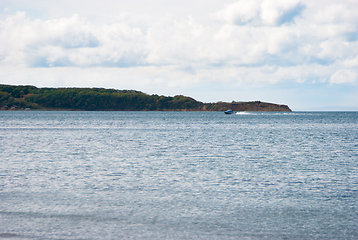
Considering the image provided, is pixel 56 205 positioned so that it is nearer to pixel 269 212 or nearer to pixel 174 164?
pixel 269 212

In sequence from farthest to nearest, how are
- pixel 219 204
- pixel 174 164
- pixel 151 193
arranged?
pixel 174 164 < pixel 151 193 < pixel 219 204

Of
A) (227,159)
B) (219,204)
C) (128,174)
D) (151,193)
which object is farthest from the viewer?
(227,159)

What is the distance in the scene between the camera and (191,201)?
19.5 m

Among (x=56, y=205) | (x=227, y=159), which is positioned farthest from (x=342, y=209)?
(x=227, y=159)

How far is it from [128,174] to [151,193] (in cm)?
705

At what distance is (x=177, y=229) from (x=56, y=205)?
7.00 metres

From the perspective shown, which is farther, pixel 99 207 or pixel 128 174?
pixel 128 174

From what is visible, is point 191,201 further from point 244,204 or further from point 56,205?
point 56,205

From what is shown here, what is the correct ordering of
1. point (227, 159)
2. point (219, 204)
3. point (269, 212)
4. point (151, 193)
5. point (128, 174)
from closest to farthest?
point (269, 212) → point (219, 204) → point (151, 193) → point (128, 174) → point (227, 159)

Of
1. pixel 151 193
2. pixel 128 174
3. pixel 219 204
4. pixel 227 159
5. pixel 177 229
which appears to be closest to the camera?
pixel 177 229

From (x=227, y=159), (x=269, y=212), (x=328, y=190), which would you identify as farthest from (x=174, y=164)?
(x=269, y=212)

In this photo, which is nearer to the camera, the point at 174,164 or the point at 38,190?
the point at 38,190

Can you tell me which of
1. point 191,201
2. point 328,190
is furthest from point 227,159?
point 191,201

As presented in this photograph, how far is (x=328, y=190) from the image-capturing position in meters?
22.4
